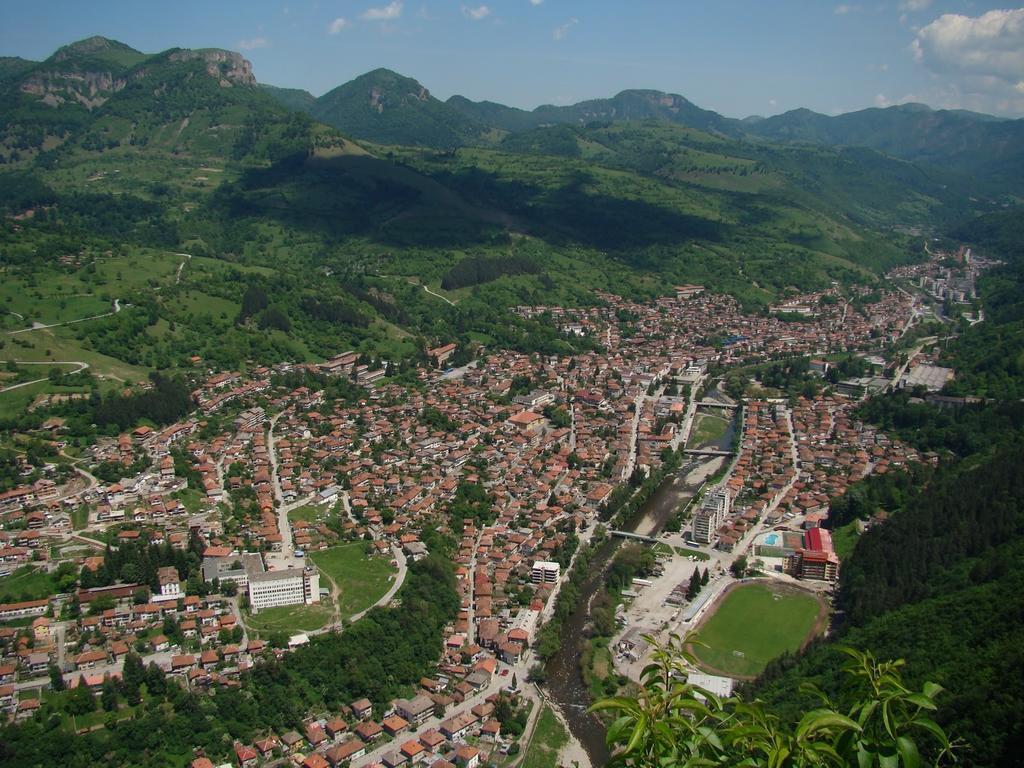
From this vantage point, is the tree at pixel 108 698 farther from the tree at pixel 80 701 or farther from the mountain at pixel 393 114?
the mountain at pixel 393 114

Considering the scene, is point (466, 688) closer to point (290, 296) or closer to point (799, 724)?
point (799, 724)

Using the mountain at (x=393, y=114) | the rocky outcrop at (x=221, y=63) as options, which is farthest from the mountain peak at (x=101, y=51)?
the mountain at (x=393, y=114)

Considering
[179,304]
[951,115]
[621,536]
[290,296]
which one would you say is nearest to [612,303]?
[290,296]

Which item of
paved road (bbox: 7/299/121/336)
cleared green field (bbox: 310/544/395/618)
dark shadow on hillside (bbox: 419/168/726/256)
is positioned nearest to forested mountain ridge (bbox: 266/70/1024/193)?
dark shadow on hillside (bbox: 419/168/726/256)

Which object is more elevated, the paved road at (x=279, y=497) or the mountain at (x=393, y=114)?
the mountain at (x=393, y=114)

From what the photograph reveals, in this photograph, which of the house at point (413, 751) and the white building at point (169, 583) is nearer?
the house at point (413, 751)
